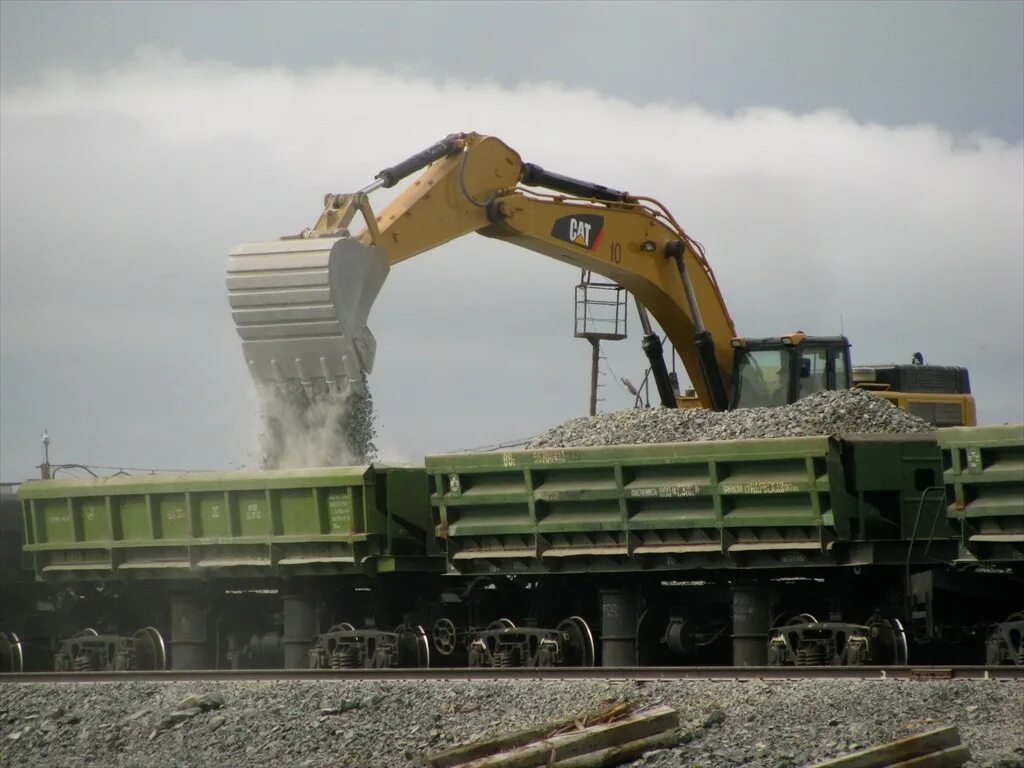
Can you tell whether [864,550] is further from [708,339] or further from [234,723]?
[708,339]

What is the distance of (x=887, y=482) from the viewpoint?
16.6 m

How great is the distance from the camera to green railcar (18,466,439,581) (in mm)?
19234

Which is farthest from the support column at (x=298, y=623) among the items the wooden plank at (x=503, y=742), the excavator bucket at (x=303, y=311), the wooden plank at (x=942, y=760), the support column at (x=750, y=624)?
the wooden plank at (x=942, y=760)

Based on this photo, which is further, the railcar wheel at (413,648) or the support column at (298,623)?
the support column at (298,623)

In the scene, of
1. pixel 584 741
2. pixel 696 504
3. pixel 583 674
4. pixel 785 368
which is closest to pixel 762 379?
pixel 785 368

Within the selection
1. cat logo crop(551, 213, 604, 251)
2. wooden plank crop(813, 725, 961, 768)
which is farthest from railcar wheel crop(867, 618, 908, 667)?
cat logo crop(551, 213, 604, 251)

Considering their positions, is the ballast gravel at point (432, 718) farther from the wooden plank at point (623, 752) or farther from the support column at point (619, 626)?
the support column at point (619, 626)

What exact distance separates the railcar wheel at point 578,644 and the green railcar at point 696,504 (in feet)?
2.27

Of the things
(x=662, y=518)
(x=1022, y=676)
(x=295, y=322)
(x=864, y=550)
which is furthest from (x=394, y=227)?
(x=1022, y=676)

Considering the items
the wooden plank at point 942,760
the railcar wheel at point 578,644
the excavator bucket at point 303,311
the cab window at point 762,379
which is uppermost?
the excavator bucket at point 303,311

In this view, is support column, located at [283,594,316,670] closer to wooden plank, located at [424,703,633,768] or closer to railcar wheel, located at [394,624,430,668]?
railcar wheel, located at [394,624,430,668]

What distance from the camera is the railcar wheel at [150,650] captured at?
21.1m

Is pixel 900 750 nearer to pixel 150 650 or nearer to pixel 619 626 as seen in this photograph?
pixel 619 626

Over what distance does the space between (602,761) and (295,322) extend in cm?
956
